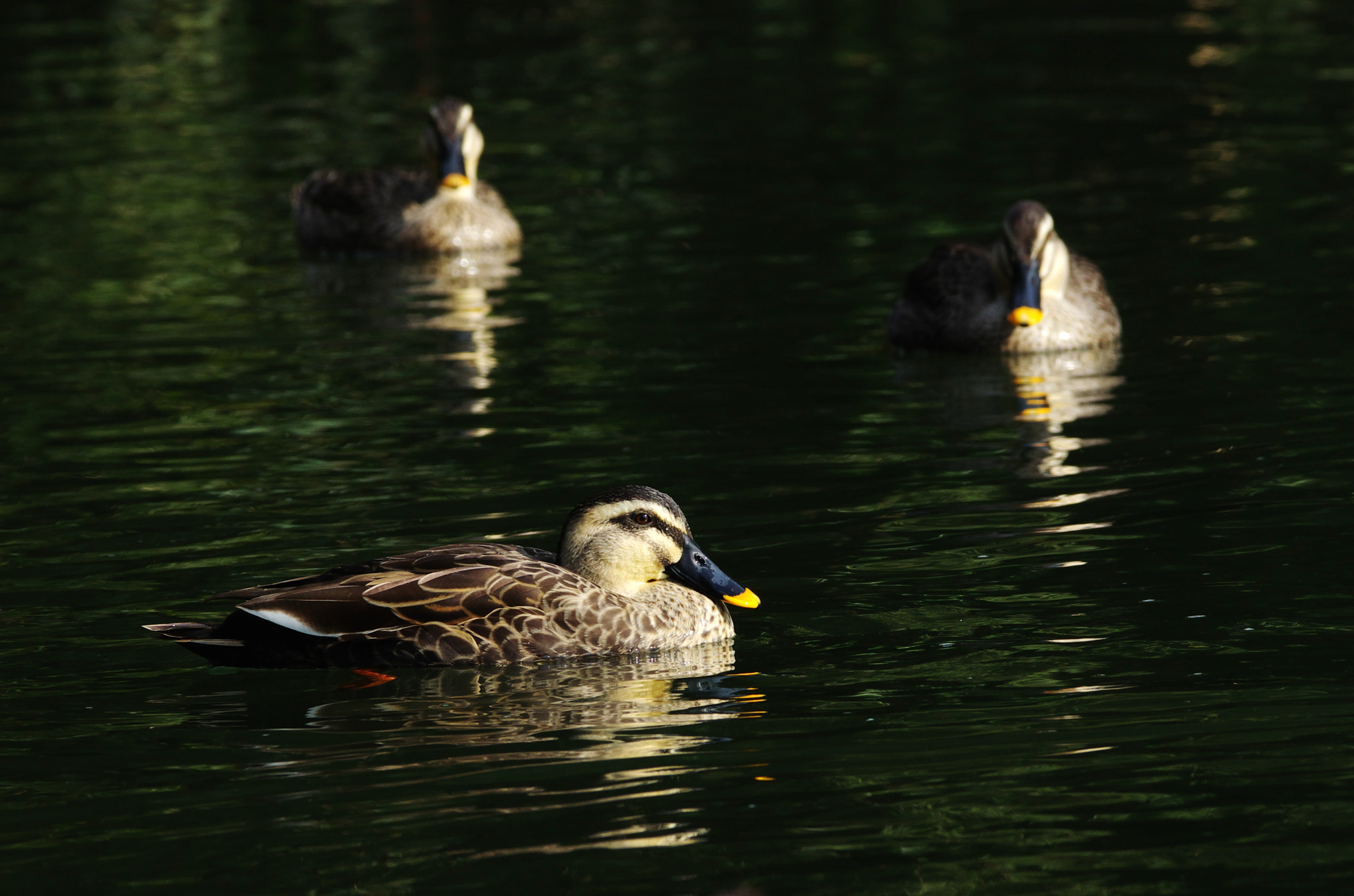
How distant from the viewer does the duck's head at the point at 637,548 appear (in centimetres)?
941

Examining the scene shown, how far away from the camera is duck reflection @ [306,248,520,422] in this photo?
1547 centimetres

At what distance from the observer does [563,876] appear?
6805 millimetres

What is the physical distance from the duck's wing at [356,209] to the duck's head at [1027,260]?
742 centimetres

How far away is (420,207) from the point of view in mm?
21000

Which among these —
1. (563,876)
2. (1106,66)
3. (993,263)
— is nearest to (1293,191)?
(993,263)

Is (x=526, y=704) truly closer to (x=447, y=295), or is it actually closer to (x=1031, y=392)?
(x=1031, y=392)

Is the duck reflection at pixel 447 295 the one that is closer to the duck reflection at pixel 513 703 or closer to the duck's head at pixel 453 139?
the duck's head at pixel 453 139

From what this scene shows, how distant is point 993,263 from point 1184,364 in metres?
2.06

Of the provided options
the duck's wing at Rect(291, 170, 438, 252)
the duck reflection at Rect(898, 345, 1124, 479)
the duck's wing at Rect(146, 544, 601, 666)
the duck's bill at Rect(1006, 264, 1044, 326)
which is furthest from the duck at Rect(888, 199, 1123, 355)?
the duck's wing at Rect(146, 544, 601, 666)

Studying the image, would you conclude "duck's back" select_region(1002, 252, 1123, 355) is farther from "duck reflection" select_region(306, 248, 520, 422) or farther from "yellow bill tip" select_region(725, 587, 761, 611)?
"yellow bill tip" select_region(725, 587, 761, 611)

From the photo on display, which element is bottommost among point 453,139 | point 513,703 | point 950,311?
point 513,703

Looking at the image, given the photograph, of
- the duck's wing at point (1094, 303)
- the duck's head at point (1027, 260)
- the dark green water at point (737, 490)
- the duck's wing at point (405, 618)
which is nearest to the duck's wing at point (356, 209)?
the dark green water at point (737, 490)

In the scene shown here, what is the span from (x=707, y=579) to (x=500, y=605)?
3.07 feet

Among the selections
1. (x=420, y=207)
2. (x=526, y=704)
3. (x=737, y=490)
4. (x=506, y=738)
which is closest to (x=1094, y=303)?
(x=737, y=490)
